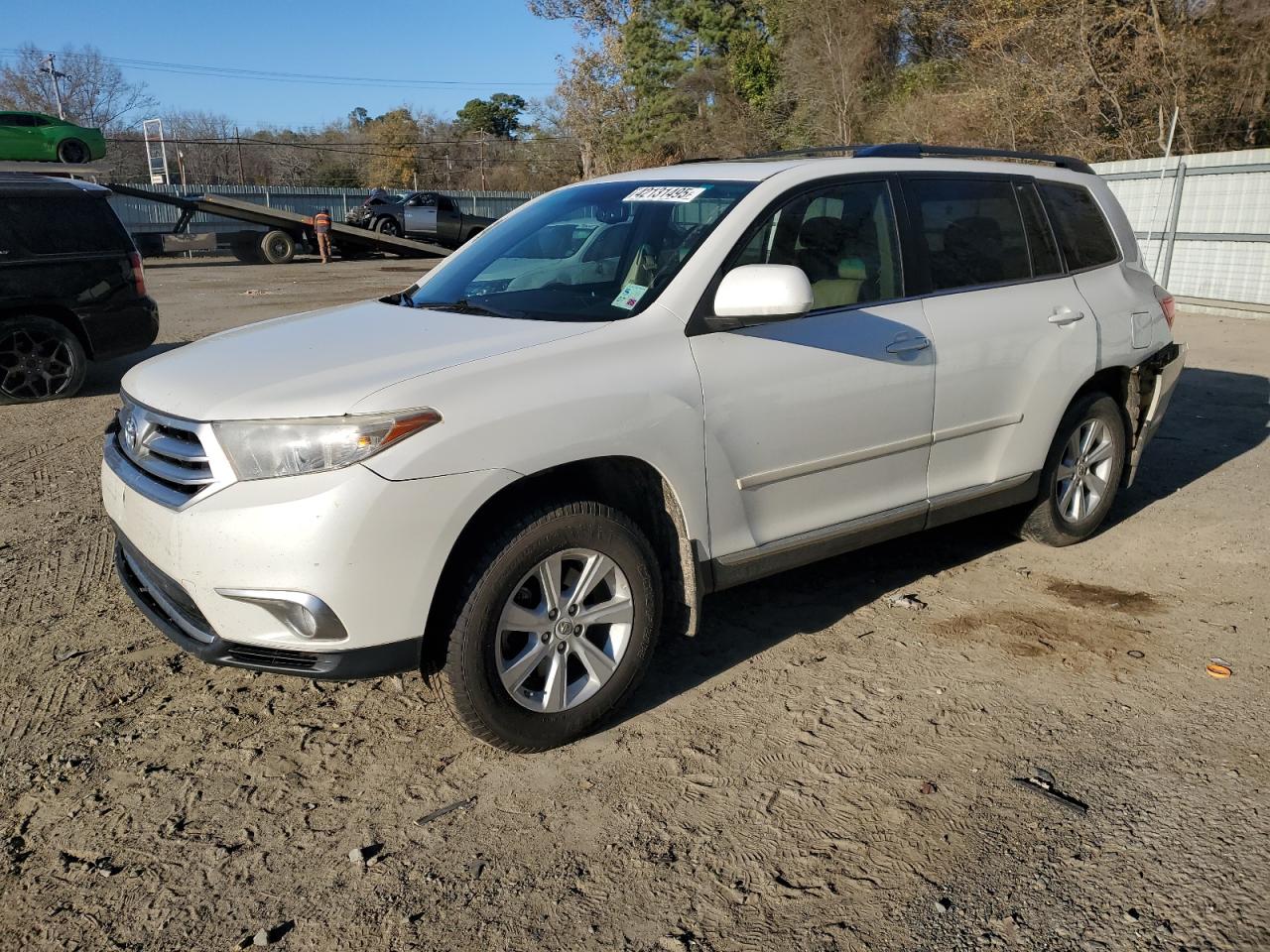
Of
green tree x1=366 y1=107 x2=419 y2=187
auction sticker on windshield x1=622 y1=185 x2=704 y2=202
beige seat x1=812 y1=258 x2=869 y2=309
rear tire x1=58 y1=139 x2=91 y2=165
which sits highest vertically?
green tree x1=366 y1=107 x2=419 y2=187

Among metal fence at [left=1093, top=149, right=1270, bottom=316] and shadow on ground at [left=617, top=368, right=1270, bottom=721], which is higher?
metal fence at [left=1093, top=149, right=1270, bottom=316]

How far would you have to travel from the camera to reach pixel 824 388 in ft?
12.5

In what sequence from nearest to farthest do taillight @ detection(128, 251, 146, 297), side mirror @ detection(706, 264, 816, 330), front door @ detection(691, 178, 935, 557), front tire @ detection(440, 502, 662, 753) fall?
front tire @ detection(440, 502, 662, 753), side mirror @ detection(706, 264, 816, 330), front door @ detection(691, 178, 935, 557), taillight @ detection(128, 251, 146, 297)

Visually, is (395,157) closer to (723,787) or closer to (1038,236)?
(1038,236)

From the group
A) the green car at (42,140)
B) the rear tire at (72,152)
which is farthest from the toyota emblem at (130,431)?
the rear tire at (72,152)

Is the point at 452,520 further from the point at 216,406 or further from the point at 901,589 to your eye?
the point at 901,589

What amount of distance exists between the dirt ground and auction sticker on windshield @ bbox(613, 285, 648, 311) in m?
1.14

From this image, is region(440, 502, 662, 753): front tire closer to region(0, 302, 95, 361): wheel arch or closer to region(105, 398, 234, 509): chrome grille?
region(105, 398, 234, 509): chrome grille

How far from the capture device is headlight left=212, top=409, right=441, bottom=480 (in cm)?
290

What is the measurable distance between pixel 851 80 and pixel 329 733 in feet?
114

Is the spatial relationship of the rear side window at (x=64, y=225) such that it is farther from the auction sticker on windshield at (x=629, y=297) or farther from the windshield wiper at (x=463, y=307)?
the auction sticker on windshield at (x=629, y=297)

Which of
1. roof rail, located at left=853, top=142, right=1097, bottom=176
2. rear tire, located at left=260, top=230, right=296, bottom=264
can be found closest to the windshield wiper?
roof rail, located at left=853, top=142, right=1097, bottom=176

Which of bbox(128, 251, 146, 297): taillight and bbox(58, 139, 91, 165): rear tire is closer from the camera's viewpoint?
bbox(128, 251, 146, 297): taillight

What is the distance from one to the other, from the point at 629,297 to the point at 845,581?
196cm
